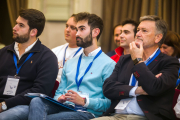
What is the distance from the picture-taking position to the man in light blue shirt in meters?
2.16

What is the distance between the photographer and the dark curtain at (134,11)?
4.25 m

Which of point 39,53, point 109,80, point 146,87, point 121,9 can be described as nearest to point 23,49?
point 39,53

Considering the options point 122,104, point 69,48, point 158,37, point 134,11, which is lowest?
point 122,104

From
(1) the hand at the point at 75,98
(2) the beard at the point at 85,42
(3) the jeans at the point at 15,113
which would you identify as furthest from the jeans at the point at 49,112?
(2) the beard at the point at 85,42

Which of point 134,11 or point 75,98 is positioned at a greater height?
point 134,11

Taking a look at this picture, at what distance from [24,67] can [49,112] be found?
72 centimetres

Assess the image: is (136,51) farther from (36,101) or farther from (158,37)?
(36,101)

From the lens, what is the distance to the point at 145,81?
1.97m

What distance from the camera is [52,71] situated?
2.58 metres

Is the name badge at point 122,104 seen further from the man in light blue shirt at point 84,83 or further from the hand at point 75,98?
the hand at point 75,98

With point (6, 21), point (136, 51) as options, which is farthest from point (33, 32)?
point (6, 21)

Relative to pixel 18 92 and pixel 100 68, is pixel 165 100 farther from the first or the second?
pixel 18 92

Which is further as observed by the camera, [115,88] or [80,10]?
[80,10]

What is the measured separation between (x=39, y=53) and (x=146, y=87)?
4.61 ft
